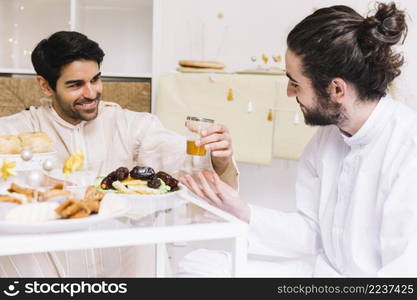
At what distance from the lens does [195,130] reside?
123cm

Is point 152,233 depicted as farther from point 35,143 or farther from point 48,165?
point 35,143

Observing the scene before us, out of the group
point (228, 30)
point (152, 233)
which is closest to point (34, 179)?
point (152, 233)

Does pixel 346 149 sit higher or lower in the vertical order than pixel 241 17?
lower

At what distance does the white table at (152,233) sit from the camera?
0.68 meters

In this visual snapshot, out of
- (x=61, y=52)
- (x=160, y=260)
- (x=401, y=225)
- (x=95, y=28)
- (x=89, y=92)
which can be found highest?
(x=95, y=28)

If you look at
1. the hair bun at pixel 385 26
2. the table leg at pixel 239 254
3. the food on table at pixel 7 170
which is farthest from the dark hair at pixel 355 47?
the food on table at pixel 7 170

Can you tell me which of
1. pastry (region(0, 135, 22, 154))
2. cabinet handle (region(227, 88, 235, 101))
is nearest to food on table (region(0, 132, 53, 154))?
pastry (region(0, 135, 22, 154))

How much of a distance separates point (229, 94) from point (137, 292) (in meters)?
1.48

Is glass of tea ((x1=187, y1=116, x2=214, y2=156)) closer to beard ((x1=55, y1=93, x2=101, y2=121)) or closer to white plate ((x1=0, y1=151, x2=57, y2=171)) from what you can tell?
white plate ((x1=0, y1=151, x2=57, y2=171))

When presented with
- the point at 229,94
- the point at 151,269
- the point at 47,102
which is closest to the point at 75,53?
the point at 47,102

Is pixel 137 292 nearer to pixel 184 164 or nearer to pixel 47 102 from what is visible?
pixel 184 164

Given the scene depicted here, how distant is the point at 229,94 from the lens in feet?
→ 7.21

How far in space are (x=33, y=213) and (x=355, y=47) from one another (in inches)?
35.3

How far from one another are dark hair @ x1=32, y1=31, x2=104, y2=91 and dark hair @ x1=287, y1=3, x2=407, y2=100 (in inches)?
32.4
